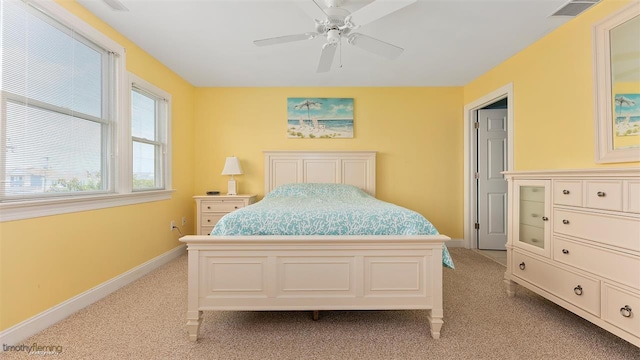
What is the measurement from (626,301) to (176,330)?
2782 mm

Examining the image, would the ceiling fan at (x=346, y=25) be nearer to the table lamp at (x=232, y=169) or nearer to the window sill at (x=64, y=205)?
the window sill at (x=64, y=205)

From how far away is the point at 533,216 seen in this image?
212cm

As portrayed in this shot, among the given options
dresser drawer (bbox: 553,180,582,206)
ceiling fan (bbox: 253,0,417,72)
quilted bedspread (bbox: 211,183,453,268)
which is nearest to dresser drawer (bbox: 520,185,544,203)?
dresser drawer (bbox: 553,180,582,206)

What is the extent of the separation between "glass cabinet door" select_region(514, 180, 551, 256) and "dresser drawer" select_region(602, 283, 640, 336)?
435mm

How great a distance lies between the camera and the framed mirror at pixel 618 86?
180 cm

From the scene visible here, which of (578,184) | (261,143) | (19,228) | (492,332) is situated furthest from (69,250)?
(578,184)

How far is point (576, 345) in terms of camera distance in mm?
1626

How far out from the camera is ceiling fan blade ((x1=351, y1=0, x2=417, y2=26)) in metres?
1.61

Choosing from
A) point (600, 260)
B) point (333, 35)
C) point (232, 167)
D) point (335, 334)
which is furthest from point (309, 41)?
point (600, 260)

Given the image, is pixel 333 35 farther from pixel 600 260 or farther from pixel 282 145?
pixel 600 260

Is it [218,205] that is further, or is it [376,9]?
[218,205]

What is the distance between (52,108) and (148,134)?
117 centimetres

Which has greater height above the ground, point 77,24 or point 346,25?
point 77,24

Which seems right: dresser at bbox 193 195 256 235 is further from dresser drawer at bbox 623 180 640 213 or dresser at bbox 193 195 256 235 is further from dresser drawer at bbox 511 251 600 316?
dresser drawer at bbox 623 180 640 213
